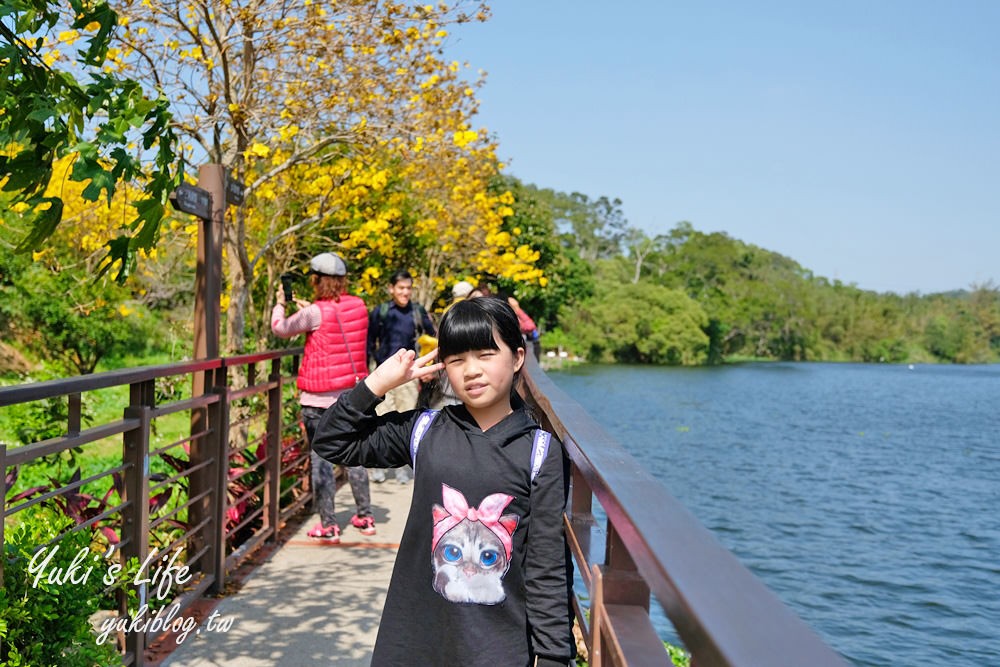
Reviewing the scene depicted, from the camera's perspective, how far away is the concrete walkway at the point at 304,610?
14.0ft

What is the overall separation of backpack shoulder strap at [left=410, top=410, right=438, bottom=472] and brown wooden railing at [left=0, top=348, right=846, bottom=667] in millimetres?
353

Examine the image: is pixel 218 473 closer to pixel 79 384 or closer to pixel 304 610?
pixel 304 610

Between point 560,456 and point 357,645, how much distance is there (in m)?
2.28

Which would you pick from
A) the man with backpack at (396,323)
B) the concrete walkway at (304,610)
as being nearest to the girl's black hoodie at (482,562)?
the concrete walkway at (304,610)

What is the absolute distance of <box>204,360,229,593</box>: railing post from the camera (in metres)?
4.93

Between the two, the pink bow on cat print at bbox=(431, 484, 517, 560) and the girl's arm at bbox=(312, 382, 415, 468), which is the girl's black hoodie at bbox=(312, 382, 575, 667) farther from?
the girl's arm at bbox=(312, 382, 415, 468)

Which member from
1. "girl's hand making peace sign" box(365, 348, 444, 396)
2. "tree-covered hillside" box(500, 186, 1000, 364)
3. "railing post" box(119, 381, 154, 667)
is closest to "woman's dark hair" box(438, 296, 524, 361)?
"girl's hand making peace sign" box(365, 348, 444, 396)

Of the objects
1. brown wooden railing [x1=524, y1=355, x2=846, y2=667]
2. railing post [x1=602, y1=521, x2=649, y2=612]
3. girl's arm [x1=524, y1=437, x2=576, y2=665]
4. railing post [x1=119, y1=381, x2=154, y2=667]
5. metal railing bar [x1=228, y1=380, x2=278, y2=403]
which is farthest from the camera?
metal railing bar [x1=228, y1=380, x2=278, y2=403]

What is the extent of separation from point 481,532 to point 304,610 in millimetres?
2778

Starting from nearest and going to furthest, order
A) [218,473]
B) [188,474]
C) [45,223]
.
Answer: [45,223], [188,474], [218,473]

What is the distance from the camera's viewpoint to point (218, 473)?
5004mm

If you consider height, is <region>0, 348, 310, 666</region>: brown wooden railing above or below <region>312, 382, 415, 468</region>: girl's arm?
below

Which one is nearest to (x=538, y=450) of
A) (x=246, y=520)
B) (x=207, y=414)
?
(x=207, y=414)

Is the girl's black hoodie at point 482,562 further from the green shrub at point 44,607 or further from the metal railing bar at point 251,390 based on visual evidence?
the metal railing bar at point 251,390
